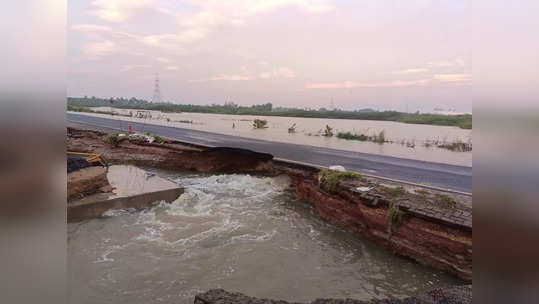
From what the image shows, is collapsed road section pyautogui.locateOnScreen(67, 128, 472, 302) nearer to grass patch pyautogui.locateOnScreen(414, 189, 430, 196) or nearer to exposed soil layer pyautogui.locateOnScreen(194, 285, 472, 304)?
grass patch pyautogui.locateOnScreen(414, 189, 430, 196)

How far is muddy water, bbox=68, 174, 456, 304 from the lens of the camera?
185 inches

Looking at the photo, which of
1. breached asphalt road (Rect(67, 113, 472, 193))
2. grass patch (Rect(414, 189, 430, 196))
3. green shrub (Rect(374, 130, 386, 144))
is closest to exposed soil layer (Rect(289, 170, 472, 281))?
grass patch (Rect(414, 189, 430, 196))

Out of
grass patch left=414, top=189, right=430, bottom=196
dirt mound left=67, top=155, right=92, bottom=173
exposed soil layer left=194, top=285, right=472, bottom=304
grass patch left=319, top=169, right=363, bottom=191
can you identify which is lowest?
exposed soil layer left=194, top=285, right=472, bottom=304

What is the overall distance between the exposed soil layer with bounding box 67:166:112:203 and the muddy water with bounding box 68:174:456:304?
2.64ft

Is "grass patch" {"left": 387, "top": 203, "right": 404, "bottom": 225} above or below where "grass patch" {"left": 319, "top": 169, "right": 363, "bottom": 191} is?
below

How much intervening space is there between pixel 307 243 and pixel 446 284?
2.51m

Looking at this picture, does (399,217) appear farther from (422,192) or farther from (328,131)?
(328,131)

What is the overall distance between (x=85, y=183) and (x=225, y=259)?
421 cm

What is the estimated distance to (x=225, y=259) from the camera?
557cm

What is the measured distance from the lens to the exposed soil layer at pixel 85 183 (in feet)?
23.6

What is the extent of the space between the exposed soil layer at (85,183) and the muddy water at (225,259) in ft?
2.64

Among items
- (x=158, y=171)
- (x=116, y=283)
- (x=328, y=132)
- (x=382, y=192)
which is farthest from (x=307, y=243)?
(x=328, y=132)

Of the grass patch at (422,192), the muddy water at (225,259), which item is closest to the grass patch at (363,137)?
the grass patch at (422,192)
